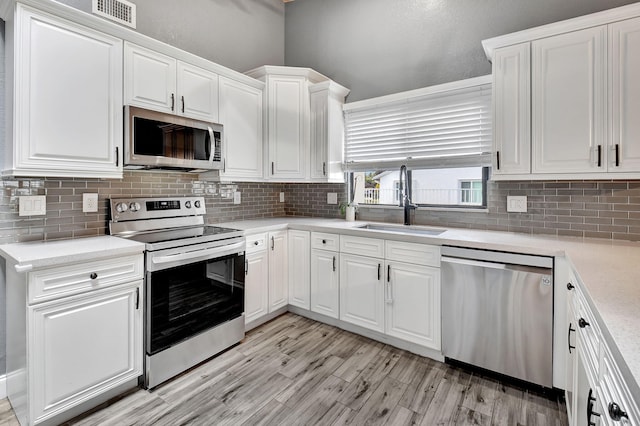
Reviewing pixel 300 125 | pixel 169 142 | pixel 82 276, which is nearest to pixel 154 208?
pixel 169 142

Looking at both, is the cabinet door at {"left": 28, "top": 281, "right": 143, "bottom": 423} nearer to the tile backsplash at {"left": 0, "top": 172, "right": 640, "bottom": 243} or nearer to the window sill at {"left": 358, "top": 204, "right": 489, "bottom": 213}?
the tile backsplash at {"left": 0, "top": 172, "right": 640, "bottom": 243}

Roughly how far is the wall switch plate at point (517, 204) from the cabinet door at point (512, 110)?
38 cm

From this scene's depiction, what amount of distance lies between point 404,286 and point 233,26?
308 centimetres

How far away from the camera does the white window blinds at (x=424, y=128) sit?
2744mm

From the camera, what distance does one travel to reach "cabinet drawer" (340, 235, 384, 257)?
2.62 m

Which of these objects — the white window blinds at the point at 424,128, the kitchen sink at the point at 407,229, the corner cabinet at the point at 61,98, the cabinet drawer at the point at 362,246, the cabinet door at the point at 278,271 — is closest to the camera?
the corner cabinet at the point at 61,98

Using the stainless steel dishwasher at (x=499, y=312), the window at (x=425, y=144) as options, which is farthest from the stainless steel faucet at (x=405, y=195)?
the stainless steel dishwasher at (x=499, y=312)

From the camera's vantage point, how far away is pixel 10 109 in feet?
6.03

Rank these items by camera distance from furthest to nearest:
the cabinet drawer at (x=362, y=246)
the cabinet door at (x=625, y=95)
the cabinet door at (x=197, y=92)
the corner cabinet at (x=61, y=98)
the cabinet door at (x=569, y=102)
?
the cabinet drawer at (x=362, y=246) → the cabinet door at (x=197, y=92) → the cabinet door at (x=569, y=102) → the cabinet door at (x=625, y=95) → the corner cabinet at (x=61, y=98)

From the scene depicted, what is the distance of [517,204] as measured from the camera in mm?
2582

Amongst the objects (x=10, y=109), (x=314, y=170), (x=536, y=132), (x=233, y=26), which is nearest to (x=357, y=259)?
(x=314, y=170)

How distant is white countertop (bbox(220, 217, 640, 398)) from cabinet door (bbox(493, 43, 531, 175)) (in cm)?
53

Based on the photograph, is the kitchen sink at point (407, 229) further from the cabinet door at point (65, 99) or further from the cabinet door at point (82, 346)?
the cabinet door at point (65, 99)

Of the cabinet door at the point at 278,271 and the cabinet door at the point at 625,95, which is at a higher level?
the cabinet door at the point at 625,95
